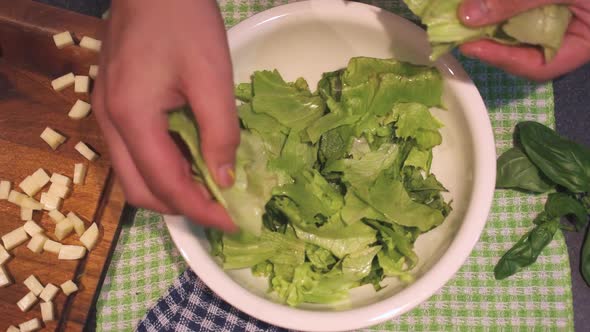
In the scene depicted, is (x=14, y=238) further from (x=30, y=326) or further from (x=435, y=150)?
(x=435, y=150)

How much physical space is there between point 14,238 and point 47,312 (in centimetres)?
20

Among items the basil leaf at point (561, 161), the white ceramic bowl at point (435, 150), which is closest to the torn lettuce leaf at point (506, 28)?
the white ceramic bowl at point (435, 150)

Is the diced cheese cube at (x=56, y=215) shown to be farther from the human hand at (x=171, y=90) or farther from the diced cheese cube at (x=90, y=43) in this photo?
the human hand at (x=171, y=90)

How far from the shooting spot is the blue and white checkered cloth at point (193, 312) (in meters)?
1.34

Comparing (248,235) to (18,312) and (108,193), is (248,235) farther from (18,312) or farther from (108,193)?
(18,312)

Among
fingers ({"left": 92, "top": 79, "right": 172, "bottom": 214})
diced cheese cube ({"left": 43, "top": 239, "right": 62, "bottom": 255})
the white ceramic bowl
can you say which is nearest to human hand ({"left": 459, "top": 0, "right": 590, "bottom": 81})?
the white ceramic bowl

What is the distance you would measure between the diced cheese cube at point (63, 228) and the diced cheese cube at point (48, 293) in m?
0.11

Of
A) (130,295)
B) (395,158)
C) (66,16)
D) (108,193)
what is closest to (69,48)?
(66,16)

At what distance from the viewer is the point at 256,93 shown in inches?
46.8

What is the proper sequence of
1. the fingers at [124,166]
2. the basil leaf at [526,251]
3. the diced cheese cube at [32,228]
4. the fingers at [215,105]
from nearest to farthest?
the fingers at [215,105], the fingers at [124,166], the basil leaf at [526,251], the diced cheese cube at [32,228]

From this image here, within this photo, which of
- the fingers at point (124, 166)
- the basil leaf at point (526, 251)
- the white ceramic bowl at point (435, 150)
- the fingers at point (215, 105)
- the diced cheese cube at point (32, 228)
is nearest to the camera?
the fingers at point (215, 105)

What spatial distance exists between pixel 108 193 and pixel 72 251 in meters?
0.15

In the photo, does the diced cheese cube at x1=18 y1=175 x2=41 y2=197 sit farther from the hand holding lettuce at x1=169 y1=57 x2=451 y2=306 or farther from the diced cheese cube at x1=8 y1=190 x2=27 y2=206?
the hand holding lettuce at x1=169 y1=57 x2=451 y2=306

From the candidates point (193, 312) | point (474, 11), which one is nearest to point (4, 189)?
point (193, 312)
